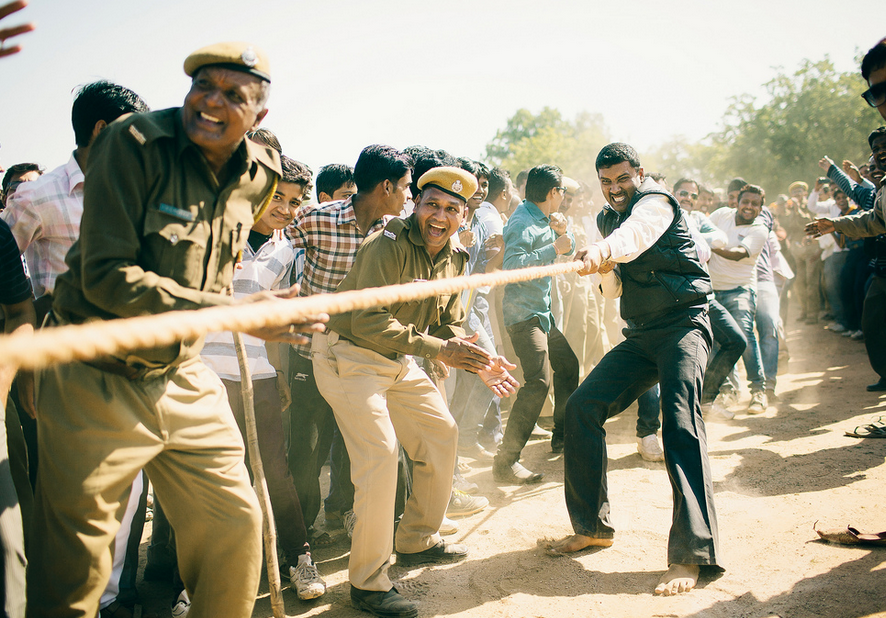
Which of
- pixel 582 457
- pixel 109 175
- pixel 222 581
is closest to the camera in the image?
pixel 109 175

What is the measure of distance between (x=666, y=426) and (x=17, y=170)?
5.46 metres

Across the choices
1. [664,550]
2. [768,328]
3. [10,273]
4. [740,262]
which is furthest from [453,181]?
[768,328]

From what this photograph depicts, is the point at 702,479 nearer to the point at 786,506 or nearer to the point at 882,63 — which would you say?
the point at 786,506

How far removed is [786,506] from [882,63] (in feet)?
8.74

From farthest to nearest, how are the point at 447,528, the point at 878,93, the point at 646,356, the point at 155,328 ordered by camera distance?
the point at 447,528, the point at 646,356, the point at 878,93, the point at 155,328

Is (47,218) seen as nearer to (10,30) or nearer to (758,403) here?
(10,30)

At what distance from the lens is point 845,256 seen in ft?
30.4

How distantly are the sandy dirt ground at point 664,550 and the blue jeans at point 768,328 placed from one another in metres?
1.25

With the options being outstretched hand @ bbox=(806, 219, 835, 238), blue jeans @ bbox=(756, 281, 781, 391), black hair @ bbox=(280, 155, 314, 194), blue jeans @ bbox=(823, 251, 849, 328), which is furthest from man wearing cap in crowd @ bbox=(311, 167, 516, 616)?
blue jeans @ bbox=(823, 251, 849, 328)

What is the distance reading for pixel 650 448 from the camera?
5027 millimetres

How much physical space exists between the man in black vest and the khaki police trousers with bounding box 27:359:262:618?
6.48 feet

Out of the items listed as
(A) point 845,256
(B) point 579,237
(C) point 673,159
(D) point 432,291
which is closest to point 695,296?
(D) point 432,291

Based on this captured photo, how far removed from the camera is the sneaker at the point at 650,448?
4.99 meters

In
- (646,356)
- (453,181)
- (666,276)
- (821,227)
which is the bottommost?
(646,356)
